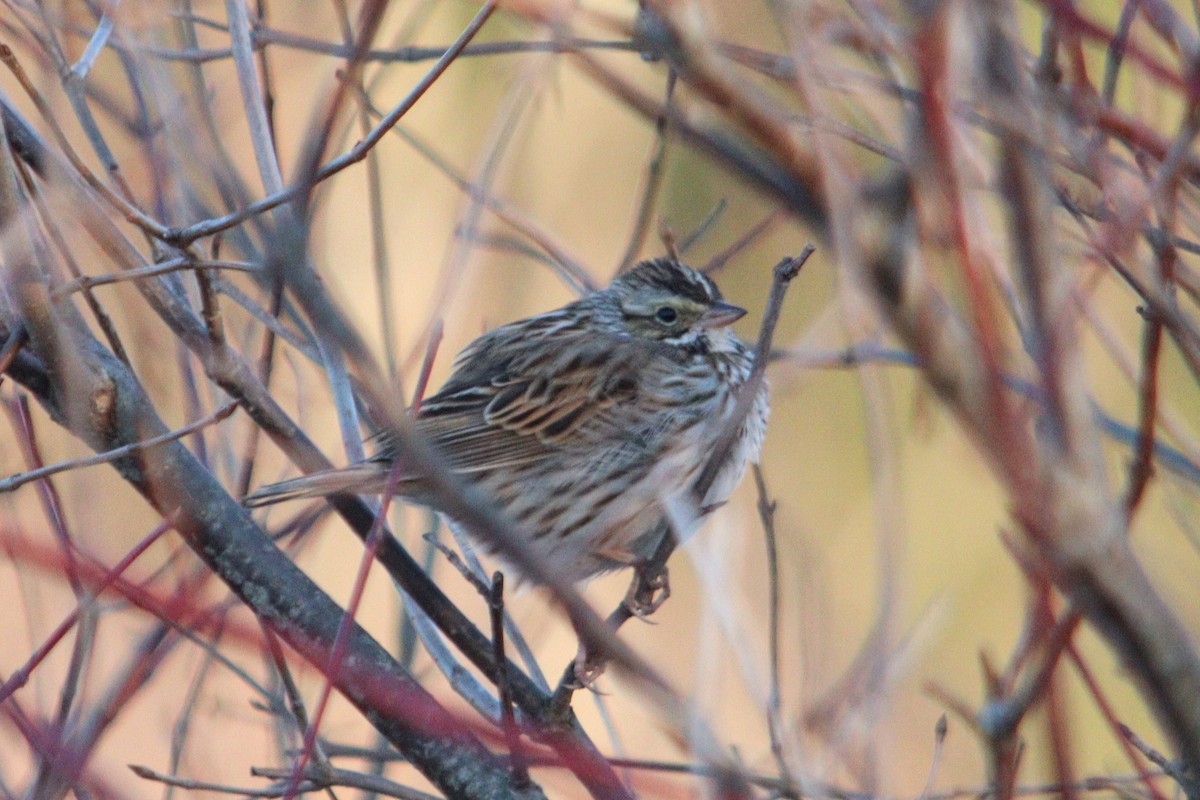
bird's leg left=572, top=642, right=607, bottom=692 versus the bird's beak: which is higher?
the bird's beak

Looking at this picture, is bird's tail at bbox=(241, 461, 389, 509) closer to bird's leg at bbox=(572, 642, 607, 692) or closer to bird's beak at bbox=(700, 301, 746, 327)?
bird's leg at bbox=(572, 642, 607, 692)

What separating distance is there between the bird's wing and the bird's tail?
0.90 m

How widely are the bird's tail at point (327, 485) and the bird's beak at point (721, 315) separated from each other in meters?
1.41

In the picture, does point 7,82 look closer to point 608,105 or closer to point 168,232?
point 608,105

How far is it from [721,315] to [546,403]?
678 mm

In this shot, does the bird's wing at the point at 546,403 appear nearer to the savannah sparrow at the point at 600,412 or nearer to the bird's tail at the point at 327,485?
the savannah sparrow at the point at 600,412

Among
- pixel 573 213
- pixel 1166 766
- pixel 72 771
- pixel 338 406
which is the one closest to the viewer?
pixel 72 771

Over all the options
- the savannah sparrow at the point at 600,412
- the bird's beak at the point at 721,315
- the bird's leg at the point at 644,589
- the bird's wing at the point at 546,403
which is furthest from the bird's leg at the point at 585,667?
the bird's beak at the point at 721,315

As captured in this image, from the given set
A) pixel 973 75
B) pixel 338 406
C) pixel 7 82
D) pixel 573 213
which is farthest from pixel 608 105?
pixel 973 75

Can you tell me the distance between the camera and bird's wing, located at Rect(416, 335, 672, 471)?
15.3 feet

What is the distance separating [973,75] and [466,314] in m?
5.14

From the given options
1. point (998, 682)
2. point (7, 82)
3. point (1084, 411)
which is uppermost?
point (7, 82)

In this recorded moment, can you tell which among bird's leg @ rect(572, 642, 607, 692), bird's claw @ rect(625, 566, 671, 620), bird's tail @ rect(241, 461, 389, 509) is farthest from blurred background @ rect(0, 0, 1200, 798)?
bird's leg @ rect(572, 642, 607, 692)

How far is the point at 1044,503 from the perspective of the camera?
0.97 metres
